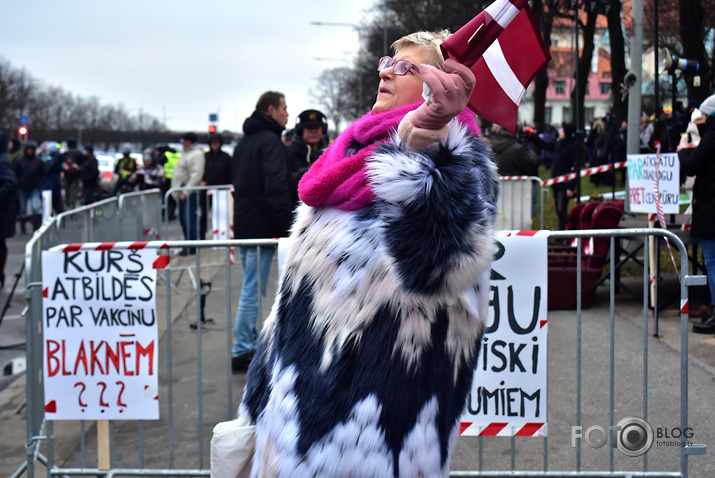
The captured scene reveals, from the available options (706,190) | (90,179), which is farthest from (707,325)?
(90,179)

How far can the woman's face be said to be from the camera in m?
2.44

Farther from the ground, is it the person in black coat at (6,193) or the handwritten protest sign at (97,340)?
the person in black coat at (6,193)

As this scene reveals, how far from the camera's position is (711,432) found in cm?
510

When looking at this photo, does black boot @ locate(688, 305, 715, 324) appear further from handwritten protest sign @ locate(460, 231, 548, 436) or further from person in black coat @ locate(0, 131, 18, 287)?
person in black coat @ locate(0, 131, 18, 287)

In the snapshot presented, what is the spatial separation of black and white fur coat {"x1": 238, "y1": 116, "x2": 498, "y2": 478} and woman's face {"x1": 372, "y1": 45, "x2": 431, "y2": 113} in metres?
0.23

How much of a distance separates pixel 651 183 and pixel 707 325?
1.56 m

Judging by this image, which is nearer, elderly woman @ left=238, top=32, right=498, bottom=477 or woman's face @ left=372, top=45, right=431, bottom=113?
elderly woman @ left=238, top=32, right=498, bottom=477

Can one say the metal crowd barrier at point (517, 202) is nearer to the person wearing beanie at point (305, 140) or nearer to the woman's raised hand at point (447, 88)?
the person wearing beanie at point (305, 140)

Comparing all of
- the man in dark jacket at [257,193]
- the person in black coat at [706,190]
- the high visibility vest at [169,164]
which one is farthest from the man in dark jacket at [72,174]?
the person in black coat at [706,190]

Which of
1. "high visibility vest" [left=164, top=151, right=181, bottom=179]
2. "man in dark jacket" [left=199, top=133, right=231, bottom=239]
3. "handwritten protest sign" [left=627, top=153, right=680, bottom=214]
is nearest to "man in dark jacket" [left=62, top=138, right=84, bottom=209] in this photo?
"high visibility vest" [left=164, top=151, right=181, bottom=179]

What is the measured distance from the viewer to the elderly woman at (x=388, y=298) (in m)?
2.16

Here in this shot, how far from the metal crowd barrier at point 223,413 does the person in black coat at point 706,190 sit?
3.06 ft

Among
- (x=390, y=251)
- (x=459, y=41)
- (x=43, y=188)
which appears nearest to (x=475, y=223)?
(x=390, y=251)

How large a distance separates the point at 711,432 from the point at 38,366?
390 centimetres
